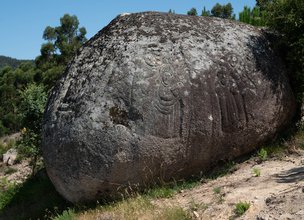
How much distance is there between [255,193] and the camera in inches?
228

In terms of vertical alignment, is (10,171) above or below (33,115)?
below

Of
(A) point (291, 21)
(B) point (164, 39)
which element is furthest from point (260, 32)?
(B) point (164, 39)

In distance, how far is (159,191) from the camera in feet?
22.6

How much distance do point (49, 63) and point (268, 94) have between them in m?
17.3

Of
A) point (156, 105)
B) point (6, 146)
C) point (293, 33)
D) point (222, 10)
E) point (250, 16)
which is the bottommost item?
point (6, 146)

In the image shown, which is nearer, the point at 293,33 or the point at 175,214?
the point at 175,214

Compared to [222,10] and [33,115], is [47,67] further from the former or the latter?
[33,115]

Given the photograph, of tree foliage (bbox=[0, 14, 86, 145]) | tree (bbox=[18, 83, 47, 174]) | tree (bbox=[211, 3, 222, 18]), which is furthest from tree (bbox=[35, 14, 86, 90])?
tree (bbox=[18, 83, 47, 174])

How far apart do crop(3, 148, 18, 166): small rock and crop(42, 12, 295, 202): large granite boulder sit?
5.67 meters

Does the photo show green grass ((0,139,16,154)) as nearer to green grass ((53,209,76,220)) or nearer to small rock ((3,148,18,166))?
small rock ((3,148,18,166))

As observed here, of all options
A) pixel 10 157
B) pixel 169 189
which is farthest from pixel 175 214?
pixel 10 157

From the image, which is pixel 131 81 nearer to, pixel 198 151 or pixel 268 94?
pixel 198 151

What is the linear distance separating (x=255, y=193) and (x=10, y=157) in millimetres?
8753

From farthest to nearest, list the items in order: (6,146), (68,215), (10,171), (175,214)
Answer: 1. (6,146)
2. (10,171)
3. (68,215)
4. (175,214)
